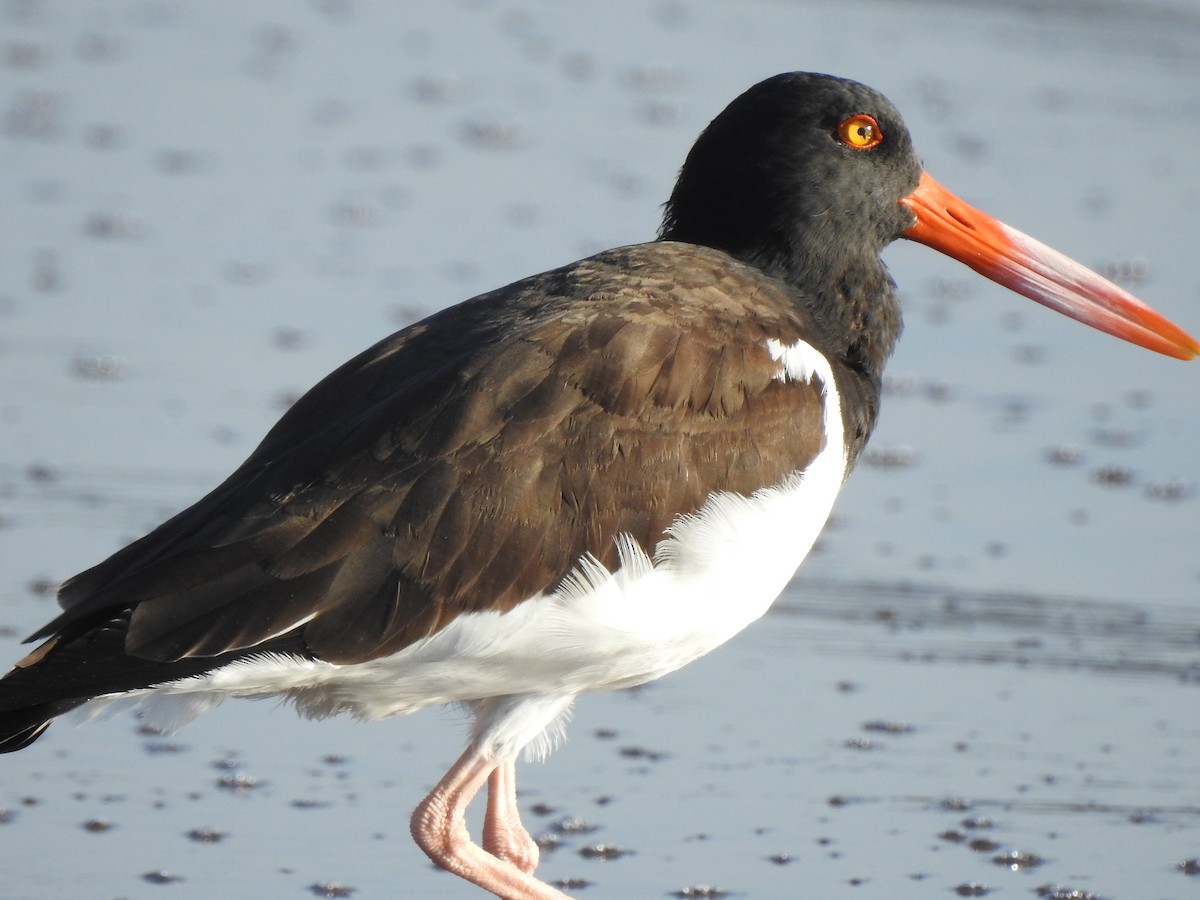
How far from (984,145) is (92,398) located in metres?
5.78

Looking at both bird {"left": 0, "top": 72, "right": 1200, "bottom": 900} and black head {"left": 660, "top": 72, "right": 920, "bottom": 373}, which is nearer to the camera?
bird {"left": 0, "top": 72, "right": 1200, "bottom": 900}

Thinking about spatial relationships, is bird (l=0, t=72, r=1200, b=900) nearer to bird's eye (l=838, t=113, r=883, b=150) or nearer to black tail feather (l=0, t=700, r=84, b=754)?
black tail feather (l=0, t=700, r=84, b=754)

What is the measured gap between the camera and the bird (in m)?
4.30

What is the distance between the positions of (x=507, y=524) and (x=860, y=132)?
1606mm

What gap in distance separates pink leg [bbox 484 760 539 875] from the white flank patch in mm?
354

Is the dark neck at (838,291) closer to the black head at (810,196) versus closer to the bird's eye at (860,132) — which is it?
the black head at (810,196)

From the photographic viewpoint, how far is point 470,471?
4469 mm

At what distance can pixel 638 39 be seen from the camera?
13.6 m

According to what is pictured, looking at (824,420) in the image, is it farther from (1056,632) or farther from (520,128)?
(520,128)

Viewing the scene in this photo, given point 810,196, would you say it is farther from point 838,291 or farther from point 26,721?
point 26,721

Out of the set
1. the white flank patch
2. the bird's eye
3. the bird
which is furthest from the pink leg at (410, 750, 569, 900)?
the bird's eye

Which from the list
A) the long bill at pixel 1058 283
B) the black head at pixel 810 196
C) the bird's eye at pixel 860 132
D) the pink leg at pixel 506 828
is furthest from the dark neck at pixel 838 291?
the pink leg at pixel 506 828

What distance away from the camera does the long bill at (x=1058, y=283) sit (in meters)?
5.81

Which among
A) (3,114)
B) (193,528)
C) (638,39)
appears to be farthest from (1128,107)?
(193,528)
